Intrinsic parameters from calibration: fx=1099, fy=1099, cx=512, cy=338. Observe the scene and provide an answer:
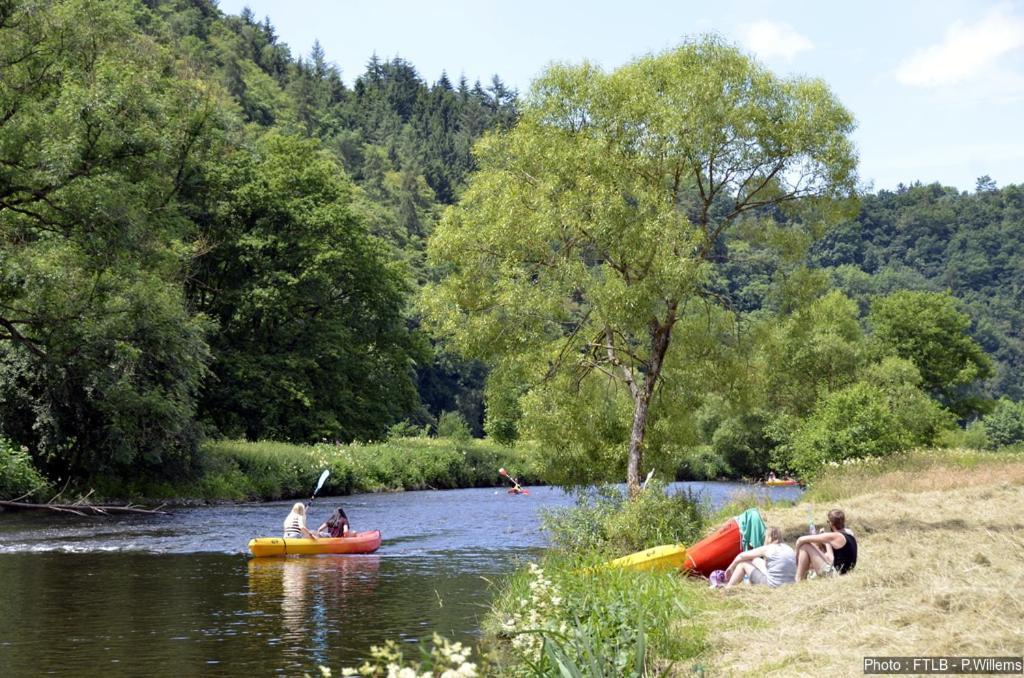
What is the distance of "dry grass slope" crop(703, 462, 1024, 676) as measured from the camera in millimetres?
7664

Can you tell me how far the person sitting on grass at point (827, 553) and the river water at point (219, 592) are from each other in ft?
13.0

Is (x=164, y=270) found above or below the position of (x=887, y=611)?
above

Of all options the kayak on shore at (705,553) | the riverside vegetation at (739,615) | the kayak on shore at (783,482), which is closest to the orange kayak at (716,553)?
the kayak on shore at (705,553)

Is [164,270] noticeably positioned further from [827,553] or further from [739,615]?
[739,615]

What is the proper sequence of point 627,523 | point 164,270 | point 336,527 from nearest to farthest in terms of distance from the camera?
point 627,523
point 336,527
point 164,270

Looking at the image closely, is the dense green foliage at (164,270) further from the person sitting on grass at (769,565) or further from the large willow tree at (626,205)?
the person sitting on grass at (769,565)

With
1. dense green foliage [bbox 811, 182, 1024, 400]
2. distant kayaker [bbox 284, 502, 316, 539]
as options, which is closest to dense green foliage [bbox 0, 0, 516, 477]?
distant kayaker [bbox 284, 502, 316, 539]

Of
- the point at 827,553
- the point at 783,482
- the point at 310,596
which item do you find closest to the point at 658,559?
the point at 827,553

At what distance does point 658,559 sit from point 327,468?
83.4 ft

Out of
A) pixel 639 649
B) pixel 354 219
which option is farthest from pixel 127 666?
pixel 354 219

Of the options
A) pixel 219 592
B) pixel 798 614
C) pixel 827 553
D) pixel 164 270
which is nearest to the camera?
pixel 798 614

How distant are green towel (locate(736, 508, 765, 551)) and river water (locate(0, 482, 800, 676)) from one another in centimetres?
319

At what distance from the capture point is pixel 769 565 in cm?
1304

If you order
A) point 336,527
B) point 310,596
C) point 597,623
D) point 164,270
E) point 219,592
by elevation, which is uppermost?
point 164,270
